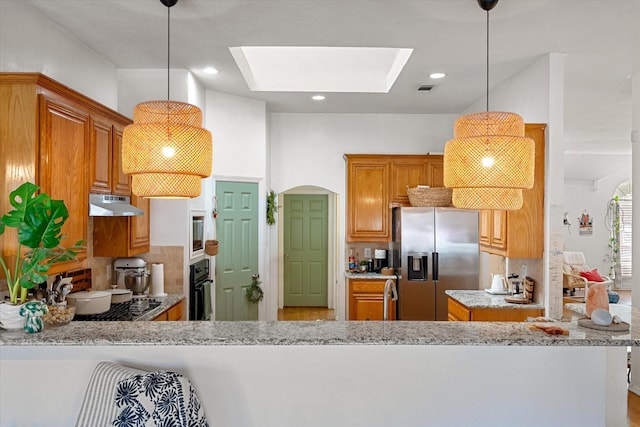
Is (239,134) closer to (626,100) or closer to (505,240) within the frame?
(505,240)

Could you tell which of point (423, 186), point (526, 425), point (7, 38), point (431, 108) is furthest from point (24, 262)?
point (431, 108)

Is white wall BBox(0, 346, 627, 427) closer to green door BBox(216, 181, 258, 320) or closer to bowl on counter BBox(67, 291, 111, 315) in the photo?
bowl on counter BBox(67, 291, 111, 315)

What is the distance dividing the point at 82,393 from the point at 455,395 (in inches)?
65.9

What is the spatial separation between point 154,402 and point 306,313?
5641 millimetres

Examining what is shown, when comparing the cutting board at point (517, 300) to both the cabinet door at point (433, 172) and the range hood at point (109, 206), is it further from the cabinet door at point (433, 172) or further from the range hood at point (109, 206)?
the range hood at point (109, 206)

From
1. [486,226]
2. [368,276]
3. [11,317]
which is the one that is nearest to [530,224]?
[486,226]

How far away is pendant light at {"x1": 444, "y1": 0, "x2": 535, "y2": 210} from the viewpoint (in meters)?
2.24

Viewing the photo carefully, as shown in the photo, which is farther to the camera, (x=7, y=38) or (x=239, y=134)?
(x=239, y=134)

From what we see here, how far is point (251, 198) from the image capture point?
565 cm

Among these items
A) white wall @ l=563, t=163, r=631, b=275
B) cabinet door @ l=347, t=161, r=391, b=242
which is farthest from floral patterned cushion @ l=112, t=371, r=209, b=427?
white wall @ l=563, t=163, r=631, b=275

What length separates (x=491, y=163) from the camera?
88.3 inches

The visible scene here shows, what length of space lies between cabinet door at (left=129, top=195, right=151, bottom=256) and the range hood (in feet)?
0.56

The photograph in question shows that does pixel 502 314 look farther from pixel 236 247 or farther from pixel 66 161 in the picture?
pixel 66 161

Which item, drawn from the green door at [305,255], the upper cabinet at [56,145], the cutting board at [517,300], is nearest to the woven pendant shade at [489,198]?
the cutting board at [517,300]
